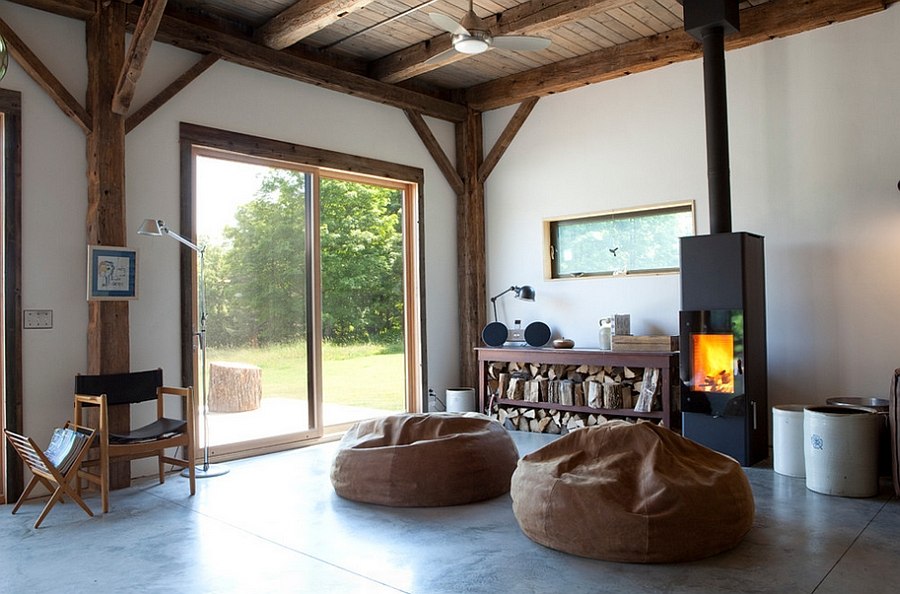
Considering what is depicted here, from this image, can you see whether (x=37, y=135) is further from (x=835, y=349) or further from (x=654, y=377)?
Result: (x=835, y=349)

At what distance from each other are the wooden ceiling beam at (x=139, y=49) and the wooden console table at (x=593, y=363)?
3777 millimetres

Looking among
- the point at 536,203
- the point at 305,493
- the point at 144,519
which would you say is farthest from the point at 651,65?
the point at 144,519

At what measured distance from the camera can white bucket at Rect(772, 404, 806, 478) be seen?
4.54 meters

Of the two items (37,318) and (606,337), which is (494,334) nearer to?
(606,337)

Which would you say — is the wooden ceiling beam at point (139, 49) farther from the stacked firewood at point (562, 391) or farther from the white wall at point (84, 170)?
the stacked firewood at point (562, 391)

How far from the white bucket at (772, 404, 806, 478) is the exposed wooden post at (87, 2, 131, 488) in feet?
14.5

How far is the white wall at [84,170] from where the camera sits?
14.8 ft

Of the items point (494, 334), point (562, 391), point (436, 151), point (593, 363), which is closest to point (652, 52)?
point (436, 151)

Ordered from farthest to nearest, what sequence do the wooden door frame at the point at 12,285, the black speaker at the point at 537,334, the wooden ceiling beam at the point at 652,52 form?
the black speaker at the point at 537,334
the wooden ceiling beam at the point at 652,52
the wooden door frame at the point at 12,285

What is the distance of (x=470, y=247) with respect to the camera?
741 cm

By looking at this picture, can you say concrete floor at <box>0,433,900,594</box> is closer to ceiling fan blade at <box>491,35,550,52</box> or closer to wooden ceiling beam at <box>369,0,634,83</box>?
ceiling fan blade at <box>491,35,550,52</box>

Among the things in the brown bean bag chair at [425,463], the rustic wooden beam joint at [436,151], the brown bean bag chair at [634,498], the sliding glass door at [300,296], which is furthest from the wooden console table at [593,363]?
the brown bean bag chair at [634,498]

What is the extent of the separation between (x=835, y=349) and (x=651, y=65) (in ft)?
9.38

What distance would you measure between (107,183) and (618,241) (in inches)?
170
